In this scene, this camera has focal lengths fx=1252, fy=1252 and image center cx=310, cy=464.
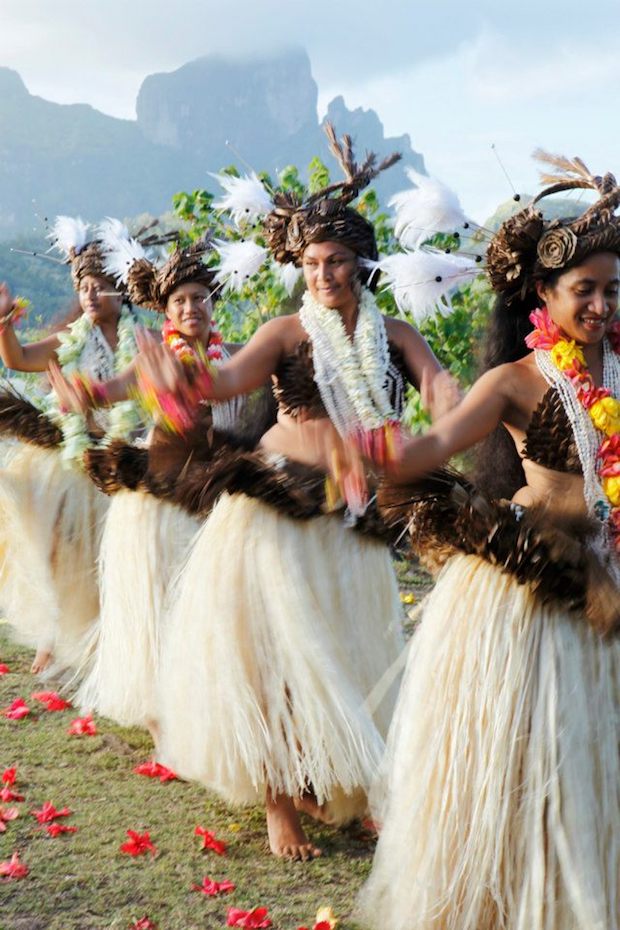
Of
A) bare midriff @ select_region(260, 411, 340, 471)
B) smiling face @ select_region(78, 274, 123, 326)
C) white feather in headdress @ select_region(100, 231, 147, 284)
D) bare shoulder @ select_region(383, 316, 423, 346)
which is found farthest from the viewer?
smiling face @ select_region(78, 274, 123, 326)

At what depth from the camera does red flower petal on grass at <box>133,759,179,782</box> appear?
384cm

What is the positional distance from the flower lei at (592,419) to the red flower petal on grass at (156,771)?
187 centimetres

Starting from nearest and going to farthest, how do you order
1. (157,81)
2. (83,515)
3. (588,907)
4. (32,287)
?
(588,907) < (83,515) < (32,287) < (157,81)

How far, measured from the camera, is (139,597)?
4133 mm

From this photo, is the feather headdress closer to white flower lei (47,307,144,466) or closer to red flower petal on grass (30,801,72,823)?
red flower petal on grass (30,801,72,823)

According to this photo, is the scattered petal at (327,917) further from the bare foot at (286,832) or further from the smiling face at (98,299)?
the smiling face at (98,299)

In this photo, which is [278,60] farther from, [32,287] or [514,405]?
[514,405]

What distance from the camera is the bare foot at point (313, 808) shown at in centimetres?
338

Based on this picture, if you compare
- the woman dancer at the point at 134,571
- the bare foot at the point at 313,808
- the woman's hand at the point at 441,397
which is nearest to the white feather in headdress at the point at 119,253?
the woman dancer at the point at 134,571

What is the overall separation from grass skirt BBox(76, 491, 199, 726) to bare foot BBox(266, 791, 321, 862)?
92 cm

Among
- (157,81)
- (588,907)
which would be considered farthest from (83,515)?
(157,81)

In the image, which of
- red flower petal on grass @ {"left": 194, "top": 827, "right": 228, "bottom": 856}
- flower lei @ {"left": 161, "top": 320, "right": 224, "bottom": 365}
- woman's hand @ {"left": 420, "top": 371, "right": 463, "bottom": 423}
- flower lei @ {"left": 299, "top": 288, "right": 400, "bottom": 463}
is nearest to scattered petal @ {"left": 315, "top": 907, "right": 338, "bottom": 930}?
red flower petal on grass @ {"left": 194, "top": 827, "right": 228, "bottom": 856}

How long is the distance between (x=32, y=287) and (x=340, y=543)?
27.2m

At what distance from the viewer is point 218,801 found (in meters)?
3.63
